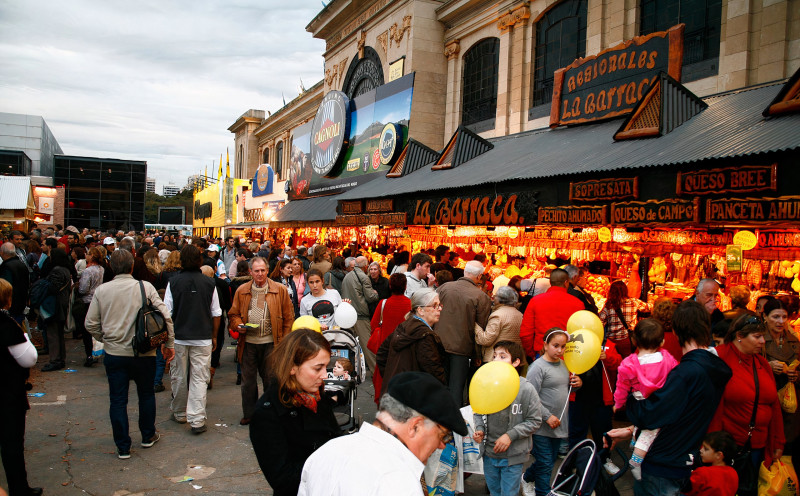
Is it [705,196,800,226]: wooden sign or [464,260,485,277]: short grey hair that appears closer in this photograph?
[705,196,800,226]: wooden sign

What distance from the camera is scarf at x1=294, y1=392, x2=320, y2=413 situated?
8.95 ft

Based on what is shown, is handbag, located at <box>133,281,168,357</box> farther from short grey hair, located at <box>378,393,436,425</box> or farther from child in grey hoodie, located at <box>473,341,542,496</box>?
Result: short grey hair, located at <box>378,393,436,425</box>

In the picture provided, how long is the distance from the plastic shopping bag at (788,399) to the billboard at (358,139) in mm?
14418

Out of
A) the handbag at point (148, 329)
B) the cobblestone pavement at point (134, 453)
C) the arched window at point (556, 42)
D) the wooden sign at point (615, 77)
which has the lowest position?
the cobblestone pavement at point (134, 453)

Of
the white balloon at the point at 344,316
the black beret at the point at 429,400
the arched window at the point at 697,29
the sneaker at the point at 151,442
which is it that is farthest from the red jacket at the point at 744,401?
the arched window at the point at 697,29

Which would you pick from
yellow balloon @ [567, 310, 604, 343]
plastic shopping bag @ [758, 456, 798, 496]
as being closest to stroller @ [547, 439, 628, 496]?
yellow balloon @ [567, 310, 604, 343]

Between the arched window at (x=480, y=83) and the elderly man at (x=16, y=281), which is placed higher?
the arched window at (x=480, y=83)

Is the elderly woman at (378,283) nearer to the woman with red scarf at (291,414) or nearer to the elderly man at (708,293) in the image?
the elderly man at (708,293)

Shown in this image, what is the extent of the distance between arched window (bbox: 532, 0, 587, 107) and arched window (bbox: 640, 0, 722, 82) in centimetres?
241

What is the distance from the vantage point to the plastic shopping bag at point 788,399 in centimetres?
493

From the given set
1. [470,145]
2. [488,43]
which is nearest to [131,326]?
[470,145]

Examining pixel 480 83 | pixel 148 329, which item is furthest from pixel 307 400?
pixel 480 83

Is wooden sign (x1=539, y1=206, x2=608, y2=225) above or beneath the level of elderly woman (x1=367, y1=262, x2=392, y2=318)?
above

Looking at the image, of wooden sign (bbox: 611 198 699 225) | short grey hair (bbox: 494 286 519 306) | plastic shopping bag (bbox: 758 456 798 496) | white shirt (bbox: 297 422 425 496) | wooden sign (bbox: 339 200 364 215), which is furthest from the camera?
wooden sign (bbox: 339 200 364 215)
